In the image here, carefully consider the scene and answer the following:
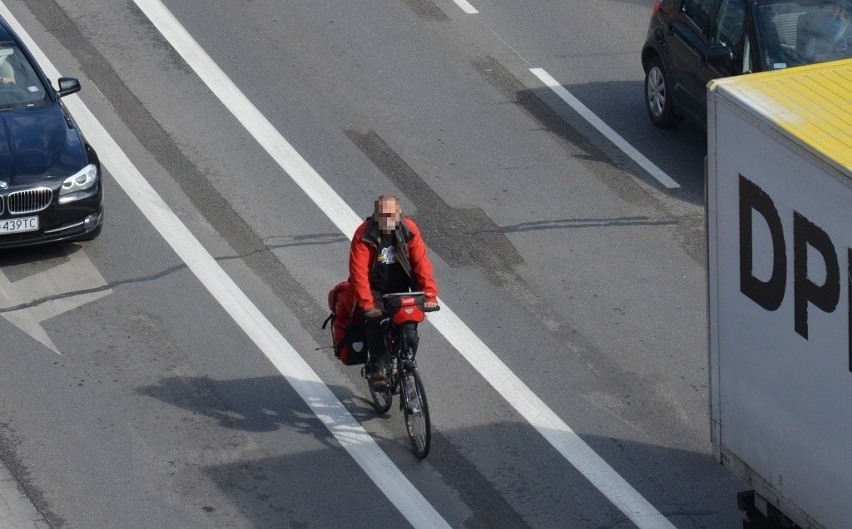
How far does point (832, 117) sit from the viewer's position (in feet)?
25.0

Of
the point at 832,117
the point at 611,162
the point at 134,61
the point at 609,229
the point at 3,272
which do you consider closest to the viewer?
the point at 832,117

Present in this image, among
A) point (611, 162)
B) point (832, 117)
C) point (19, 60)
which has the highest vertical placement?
point (832, 117)

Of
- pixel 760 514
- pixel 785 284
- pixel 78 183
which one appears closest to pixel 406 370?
pixel 760 514

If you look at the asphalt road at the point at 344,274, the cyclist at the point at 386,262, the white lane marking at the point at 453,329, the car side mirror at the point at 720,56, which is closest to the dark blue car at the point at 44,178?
the asphalt road at the point at 344,274

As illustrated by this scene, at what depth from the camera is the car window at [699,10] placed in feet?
49.2

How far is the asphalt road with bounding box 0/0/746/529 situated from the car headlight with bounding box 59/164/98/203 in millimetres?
627

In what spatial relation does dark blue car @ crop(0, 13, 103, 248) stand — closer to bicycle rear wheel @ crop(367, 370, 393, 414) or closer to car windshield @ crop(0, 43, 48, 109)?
car windshield @ crop(0, 43, 48, 109)

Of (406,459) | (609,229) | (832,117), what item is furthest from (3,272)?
(832,117)

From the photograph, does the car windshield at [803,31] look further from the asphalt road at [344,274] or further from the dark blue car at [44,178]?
the dark blue car at [44,178]

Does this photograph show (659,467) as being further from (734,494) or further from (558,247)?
(558,247)

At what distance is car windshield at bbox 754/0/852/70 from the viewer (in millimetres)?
13859

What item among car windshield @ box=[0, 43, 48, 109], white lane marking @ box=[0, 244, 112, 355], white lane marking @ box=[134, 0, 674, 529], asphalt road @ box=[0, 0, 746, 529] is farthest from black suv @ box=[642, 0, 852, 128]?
car windshield @ box=[0, 43, 48, 109]

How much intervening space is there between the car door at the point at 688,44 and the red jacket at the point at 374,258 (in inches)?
236

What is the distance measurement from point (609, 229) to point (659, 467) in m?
3.86
